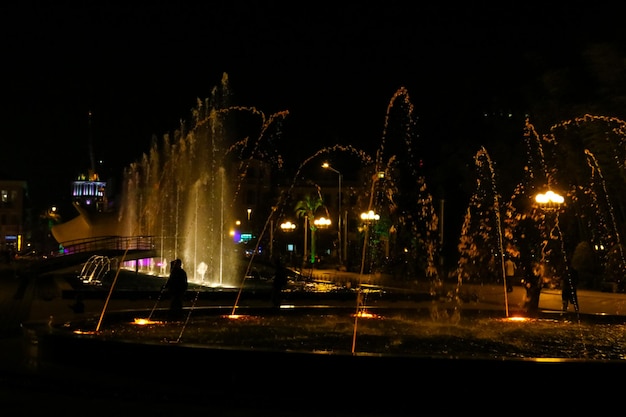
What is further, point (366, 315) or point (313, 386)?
point (366, 315)

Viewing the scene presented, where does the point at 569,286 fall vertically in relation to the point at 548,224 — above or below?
below

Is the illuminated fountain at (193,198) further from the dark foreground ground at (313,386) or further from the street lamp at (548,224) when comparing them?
the dark foreground ground at (313,386)

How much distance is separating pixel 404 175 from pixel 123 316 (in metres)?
45.8

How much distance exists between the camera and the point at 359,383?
A: 30.5 ft

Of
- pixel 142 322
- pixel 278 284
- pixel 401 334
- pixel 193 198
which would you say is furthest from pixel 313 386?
pixel 193 198

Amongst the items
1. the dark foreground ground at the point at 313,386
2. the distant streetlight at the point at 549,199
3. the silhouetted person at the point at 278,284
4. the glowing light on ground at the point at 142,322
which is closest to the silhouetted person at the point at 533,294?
the silhouetted person at the point at 278,284

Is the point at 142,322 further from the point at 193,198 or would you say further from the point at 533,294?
the point at 193,198

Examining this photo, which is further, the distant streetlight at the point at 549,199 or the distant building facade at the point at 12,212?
the distant building facade at the point at 12,212

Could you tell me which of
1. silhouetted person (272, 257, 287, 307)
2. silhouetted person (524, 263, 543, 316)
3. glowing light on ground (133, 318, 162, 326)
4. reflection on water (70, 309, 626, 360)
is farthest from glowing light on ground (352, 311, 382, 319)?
glowing light on ground (133, 318, 162, 326)

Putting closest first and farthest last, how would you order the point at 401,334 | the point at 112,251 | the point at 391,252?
the point at 401,334, the point at 112,251, the point at 391,252

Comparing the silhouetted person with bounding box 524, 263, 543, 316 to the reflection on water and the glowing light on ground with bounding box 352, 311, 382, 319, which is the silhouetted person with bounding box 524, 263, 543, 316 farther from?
the glowing light on ground with bounding box 352, 311, 382, 319

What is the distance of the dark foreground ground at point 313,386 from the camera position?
357 inches

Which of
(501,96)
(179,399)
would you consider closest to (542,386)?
(179,399)

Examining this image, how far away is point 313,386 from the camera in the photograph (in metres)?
9.45
